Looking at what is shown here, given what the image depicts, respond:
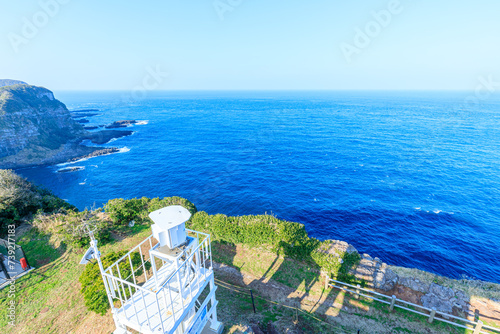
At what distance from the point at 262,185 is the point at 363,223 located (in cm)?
2043

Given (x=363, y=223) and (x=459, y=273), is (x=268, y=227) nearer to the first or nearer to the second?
(x=363, y=223)

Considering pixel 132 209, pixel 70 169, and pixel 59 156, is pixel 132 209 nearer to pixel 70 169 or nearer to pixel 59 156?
pixel 70 169

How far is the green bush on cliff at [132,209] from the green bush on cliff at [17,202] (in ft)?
27.5

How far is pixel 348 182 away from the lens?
46.6 metres

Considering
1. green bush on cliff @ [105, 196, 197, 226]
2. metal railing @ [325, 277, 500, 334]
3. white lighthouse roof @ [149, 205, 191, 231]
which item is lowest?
metal railing @ [325, 277, 500, 334]

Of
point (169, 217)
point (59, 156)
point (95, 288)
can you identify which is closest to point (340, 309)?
point (169, 217)

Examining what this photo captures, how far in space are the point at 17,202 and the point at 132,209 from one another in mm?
12522

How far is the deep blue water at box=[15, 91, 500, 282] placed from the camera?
31.3 meters

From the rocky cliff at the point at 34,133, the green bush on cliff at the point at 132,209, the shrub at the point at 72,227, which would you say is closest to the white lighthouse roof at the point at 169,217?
the shrub at the point at 72,227

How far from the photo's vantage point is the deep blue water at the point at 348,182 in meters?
31.3

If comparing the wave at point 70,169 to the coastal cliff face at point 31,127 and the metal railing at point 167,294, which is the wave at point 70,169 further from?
the metal railing at point 167,294

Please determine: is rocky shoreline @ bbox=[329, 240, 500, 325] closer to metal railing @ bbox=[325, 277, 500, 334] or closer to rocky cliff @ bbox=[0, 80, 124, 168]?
metal railing @ bbox=[325, 277, 500, 334]

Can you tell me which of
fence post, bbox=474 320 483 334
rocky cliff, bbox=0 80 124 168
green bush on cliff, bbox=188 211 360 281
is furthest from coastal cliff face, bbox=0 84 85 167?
fence post, bbox=474 320 483 334

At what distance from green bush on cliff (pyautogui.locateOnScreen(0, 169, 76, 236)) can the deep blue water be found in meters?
17.4
